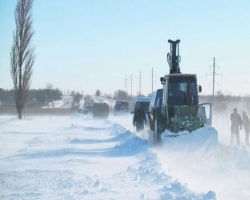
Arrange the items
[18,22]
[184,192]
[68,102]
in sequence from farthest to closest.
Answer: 1. [68,102]
2. [18,22]
3. [184,192]

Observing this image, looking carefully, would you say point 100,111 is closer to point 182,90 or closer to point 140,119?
point 140,119

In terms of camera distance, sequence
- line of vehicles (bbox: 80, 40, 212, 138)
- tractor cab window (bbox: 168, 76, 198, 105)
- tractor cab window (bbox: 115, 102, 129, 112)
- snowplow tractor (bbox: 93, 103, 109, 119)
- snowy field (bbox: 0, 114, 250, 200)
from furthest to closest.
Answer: snowplow tractor (bbox: 93, 103, 109, 119) < tractor cab window (bbox: 115, 102, 129, 112) < tractor cab window (bbox: 168, 76, 198, 105) < line of vehicles (bbox: 80, 40, 212, 138) < snowy field (bbox: 0, 114, 250, 200)

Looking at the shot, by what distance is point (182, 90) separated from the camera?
1554 cm

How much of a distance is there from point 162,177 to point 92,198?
1986 mm

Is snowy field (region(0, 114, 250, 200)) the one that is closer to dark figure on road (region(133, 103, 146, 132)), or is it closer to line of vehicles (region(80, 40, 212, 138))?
line of vehicles (region(80, 40, 212, 138))

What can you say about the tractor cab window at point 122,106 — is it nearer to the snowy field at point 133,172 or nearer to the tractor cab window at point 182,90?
the tractor cab window at point 182,90

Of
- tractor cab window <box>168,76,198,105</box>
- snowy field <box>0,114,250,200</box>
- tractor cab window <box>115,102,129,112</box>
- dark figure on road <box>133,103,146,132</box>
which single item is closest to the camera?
snowy field <box>0,114,250,200</box>

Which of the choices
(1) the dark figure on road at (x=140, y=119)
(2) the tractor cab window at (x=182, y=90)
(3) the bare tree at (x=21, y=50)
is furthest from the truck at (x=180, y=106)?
(3) the bare tree at (x=21, y=50)

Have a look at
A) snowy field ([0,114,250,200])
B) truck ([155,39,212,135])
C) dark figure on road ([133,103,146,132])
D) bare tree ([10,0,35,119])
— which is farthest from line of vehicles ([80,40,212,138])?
bare tree ([10,0,35,119])

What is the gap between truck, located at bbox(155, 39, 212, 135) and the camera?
14.2 metres

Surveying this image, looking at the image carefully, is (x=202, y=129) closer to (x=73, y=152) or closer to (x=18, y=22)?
(x=73, y=152)

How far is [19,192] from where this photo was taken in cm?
718

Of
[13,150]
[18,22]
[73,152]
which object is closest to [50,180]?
[73,152]

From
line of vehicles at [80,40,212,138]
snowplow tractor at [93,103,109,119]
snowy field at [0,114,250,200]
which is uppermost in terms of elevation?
line of vehicles at [80,40,212,138]
